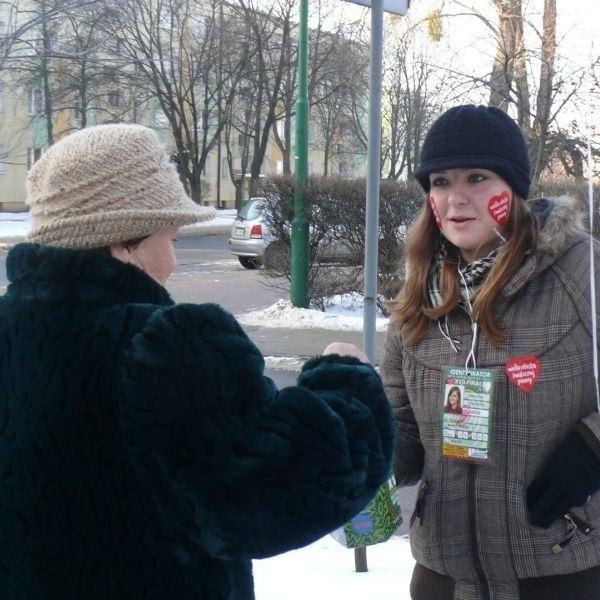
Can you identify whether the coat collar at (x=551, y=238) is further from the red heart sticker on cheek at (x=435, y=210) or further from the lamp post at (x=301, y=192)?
the lamp post at (x=301, y=192)

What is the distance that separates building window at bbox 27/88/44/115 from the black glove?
41057 millimetres

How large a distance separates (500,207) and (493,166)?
0.33ft

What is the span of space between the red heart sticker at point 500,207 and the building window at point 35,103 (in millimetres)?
40716

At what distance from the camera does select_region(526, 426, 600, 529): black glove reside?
1.92 metres

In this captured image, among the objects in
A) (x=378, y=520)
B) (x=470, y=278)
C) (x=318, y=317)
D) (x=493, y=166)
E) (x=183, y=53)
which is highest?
(x=183, y=53)

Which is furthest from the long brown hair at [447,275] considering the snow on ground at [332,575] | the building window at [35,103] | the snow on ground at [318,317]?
the building window at [35,103]

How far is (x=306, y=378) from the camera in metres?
1.70

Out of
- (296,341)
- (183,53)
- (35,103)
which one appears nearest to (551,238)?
(296,341)

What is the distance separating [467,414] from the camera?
2.06 m

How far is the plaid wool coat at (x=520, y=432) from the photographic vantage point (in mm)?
1989

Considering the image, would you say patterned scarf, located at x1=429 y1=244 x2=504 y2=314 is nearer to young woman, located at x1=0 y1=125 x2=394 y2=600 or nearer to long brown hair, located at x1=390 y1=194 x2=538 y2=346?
long brown hair, located at x1=390 y1=194 x2=538 y2=346

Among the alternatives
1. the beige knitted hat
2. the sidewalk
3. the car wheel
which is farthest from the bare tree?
the beige knitted hat

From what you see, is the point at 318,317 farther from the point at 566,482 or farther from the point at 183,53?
the point at 183,53

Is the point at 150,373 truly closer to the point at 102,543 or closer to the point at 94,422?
the point at 94,422
